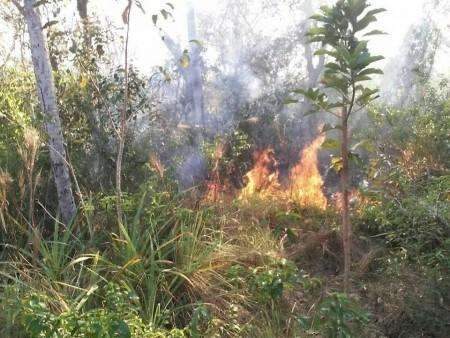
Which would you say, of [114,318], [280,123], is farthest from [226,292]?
[280,123]

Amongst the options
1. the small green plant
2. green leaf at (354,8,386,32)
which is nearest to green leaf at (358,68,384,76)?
green leaf at (354,8,386,32)

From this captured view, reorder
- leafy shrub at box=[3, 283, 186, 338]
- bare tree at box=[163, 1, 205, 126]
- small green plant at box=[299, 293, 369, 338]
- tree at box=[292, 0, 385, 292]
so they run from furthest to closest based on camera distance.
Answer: bare tree at box=[163, 1, 205, 126]
tree at box=[292, 0, 385, 292]
small green plant at box=[299, 293, 369, 338]
leafy shrub at box=[3, 283, 186, 338]

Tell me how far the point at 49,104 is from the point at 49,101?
0.03 meters

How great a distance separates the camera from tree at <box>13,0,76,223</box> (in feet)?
13.9

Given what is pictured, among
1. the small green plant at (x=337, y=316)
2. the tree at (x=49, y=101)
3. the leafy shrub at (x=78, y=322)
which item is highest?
the tree at (x=49, y=101)

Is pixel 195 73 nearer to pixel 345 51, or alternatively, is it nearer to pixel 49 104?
pixel 49 104

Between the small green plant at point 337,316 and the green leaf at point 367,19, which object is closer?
the small green plant at point 337,316

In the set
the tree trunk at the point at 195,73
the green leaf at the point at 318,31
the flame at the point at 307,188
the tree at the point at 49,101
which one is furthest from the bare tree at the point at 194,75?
the green leaf at the point at 318,31

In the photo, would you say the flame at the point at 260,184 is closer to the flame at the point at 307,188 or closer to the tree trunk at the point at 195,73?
the flame at the point at 307,188

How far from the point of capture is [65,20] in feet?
19.5

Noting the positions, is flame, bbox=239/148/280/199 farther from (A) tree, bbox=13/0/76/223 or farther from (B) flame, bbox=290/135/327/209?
(A) tree, bbox=13/0/76/223

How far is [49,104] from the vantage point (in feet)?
14.4

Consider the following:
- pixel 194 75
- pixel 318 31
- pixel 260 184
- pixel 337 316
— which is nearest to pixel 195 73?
pixel 194 75

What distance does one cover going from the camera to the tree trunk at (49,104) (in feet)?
13.9
